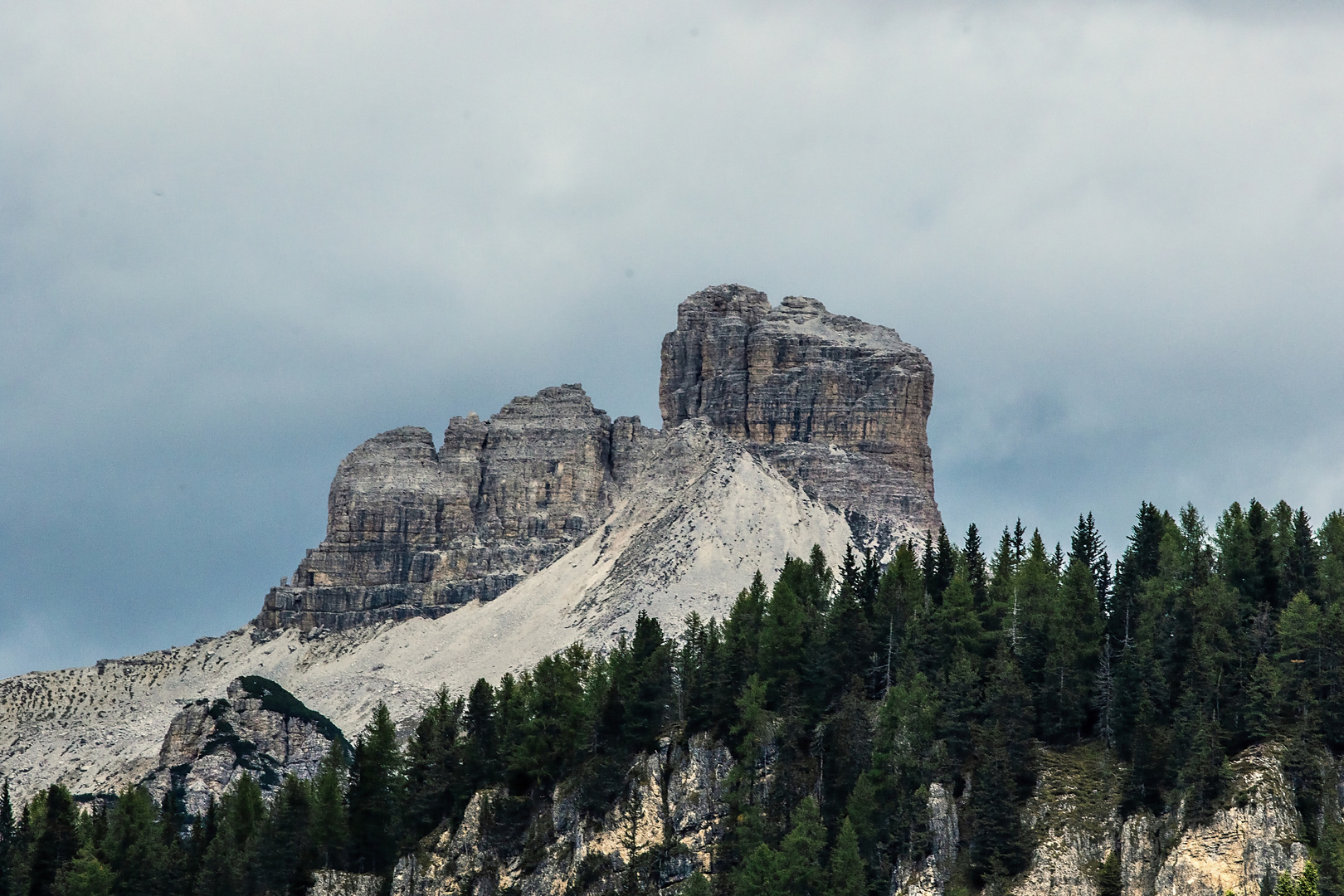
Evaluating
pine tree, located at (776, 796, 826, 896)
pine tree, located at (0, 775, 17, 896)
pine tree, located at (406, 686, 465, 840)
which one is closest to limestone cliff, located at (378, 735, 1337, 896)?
pine tree, located at (406, 686, 465, 840)

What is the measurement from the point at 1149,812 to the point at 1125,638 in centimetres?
2340

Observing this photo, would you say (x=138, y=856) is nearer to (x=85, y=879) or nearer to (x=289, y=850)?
(x=85, y=879)

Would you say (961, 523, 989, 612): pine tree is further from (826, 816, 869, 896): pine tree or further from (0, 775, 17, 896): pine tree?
(0, 775, 17, 896): pine tree

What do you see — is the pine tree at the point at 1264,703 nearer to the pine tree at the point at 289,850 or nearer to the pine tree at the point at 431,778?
the pine tree at the point at 431,778

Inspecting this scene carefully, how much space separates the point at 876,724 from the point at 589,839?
2320cm

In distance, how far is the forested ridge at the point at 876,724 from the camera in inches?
5369

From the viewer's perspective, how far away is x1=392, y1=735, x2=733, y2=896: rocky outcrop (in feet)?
506

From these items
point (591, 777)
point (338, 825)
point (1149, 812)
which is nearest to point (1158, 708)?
point (1149, 812)

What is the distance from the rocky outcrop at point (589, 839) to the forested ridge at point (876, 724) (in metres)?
0.62

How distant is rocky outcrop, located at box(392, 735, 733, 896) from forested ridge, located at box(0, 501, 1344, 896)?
0.62 metres

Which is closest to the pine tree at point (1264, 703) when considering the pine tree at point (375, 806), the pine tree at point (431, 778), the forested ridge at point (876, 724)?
the forested ridge at point (876, 724)

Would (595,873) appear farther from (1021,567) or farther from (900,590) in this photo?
(1021,567)

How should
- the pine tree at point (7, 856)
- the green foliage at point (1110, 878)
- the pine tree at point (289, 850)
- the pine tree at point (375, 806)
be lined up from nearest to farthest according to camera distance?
the green foliage at point (1110, 878), the pine tree at point (7, 856), the pine tree at point (289, 850), the pine tree at point (375, 806)

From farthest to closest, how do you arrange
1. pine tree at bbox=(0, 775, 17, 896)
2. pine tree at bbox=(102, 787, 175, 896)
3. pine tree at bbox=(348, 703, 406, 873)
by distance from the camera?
pine tree at bbox=(348, 703, 406, 873), pine tree at bbox=(102, 787, 175, 896), pine tree at bbox=(0, 775, 17, 896)
